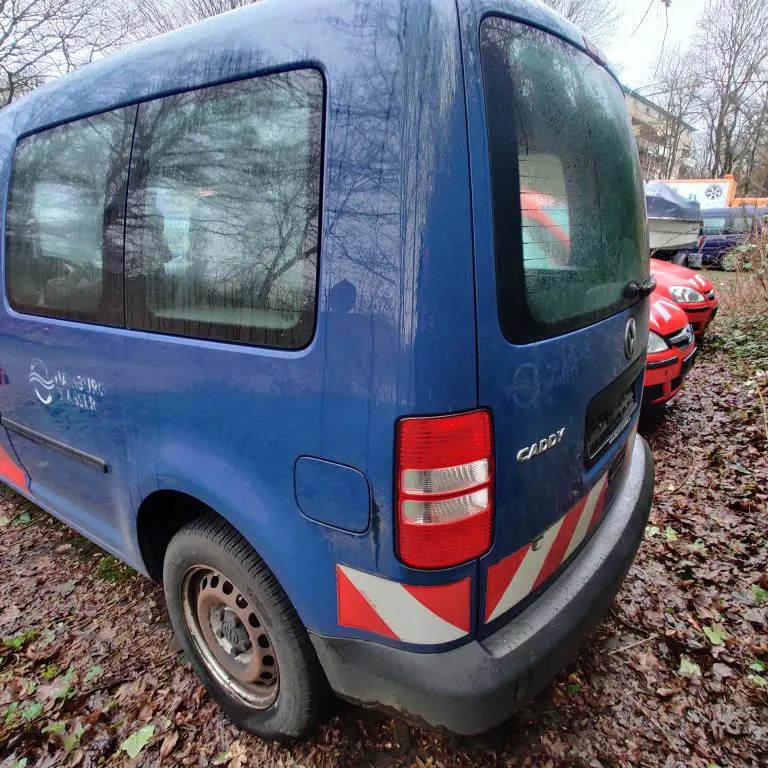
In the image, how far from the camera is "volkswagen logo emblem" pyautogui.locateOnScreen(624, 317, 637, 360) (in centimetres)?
173

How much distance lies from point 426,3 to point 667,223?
1203cm

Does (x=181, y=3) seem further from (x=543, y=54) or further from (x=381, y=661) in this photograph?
(x=381, y=661)

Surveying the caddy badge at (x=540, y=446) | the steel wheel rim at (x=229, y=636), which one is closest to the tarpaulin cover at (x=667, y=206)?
the caddy badge at (x=540, y=446)

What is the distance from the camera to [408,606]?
1214mm

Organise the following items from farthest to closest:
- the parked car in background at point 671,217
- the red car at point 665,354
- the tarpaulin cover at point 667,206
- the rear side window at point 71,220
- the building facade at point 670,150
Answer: the building facade at point 670,150, the tarpaulin cover at point 667,206, the parked car in background at point 671,217, the red car at point 665,354, the rear side window at point 71,220

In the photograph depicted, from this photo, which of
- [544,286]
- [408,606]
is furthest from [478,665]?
[544,286]

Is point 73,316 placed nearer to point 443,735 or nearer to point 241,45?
point 241,45

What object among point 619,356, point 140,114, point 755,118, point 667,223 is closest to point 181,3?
point 667,223

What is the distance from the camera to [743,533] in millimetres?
2838

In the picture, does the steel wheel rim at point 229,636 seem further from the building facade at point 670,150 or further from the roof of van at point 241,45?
the building facade at point 670,150

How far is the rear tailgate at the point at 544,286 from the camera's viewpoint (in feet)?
3.67

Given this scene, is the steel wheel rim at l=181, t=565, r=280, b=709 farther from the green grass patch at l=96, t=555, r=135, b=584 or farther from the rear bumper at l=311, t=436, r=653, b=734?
the green grass patch at l=96, t=555, r=135, b=584

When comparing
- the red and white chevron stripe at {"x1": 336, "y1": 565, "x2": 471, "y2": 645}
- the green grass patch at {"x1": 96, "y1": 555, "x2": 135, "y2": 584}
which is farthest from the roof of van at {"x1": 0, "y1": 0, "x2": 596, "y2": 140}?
the green grass patch at {"x1": 96, "y1": 555, "x2": 135, "y2": 584}

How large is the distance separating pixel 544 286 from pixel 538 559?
0.76 metres
